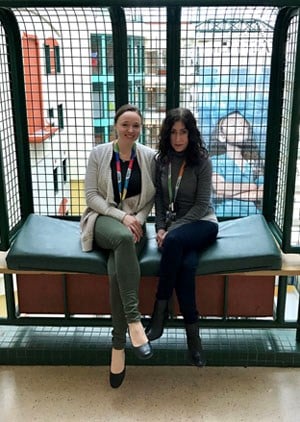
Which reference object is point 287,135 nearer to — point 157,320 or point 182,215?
point 182,215

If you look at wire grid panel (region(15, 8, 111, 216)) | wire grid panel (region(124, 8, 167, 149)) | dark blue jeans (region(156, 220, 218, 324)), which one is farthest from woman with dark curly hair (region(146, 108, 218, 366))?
wire grid panel (region(15, 8, 111, 216))

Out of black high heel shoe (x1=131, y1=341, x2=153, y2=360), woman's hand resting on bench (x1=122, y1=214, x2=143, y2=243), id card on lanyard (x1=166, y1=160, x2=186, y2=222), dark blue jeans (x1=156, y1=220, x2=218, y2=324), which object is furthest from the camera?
id card on lanyard (x1=166, y1=160, x2=186, y2=222)

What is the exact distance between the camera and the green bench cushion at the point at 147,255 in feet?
8.29

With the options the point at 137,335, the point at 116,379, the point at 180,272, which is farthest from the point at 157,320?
the point at 116,379

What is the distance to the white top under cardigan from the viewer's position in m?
2.62

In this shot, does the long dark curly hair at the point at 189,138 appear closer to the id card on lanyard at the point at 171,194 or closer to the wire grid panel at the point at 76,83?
the id card on lanyard at the point at 171,194

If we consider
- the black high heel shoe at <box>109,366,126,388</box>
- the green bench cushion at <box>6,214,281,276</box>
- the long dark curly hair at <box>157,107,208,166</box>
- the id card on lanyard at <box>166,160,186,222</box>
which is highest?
the long dark curly hair at <box>157,107,208,166</box>

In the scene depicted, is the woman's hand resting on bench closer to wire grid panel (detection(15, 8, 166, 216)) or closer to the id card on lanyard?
the id card on lanyard

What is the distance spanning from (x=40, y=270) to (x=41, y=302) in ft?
1.16

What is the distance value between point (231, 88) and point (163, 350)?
1598 mm

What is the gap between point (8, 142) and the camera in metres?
2.98

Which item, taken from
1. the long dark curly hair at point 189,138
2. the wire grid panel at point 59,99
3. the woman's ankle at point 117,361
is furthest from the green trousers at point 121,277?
the wire grid panel at point 59,99

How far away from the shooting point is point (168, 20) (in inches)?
110

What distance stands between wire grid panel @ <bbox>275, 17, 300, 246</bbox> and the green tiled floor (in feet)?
2.05
